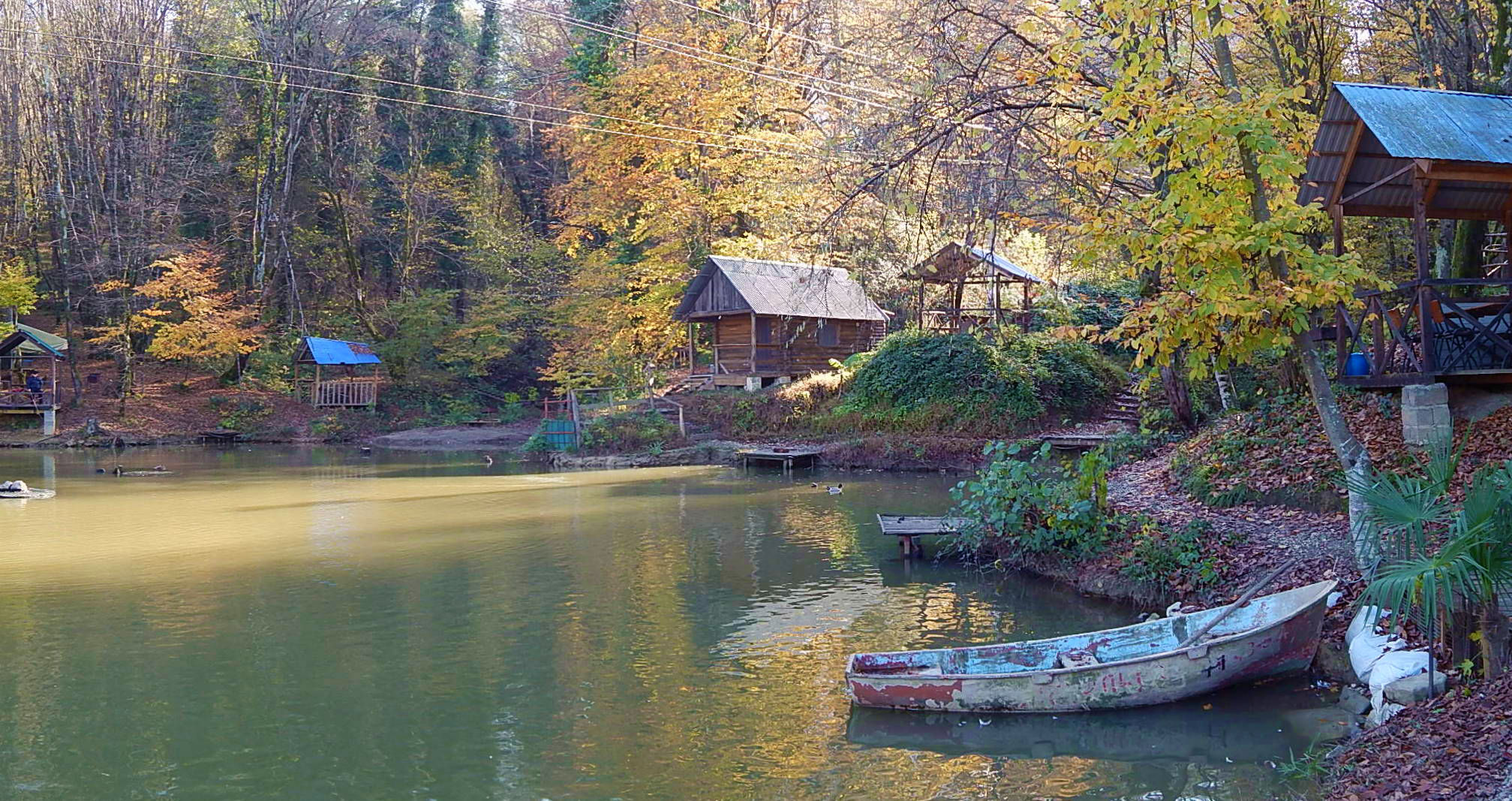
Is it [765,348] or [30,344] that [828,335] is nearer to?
[765,348]

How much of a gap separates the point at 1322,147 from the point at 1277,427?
Answer: 4.12 m

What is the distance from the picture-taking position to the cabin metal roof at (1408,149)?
485 inches

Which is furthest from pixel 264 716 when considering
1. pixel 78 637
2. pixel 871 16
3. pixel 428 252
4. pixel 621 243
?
pixel 428 252

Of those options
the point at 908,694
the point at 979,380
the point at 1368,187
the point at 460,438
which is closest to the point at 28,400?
the point at 460,438

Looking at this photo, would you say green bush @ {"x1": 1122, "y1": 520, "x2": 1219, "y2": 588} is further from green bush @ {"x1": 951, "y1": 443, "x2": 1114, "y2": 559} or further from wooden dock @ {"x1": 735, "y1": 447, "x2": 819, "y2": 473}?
wooden dock @ {"x1": 735, "y1": 447, "x2": 819, "y2": 473}

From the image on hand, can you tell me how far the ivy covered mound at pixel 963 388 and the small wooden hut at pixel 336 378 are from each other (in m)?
17.9

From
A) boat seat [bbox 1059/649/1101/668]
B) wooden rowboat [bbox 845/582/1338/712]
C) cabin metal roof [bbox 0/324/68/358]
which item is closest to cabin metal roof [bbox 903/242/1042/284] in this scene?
wooden rowboat [bbox 845/582/1338/712]

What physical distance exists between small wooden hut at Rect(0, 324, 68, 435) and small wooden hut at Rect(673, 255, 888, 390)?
22842 millimetres

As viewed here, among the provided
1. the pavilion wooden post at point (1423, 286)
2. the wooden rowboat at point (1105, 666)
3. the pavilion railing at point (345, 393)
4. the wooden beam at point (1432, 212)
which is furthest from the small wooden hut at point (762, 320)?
the wooden rowboat at point (1105, 666)

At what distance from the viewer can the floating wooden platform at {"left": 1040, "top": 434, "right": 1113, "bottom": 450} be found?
87.0 feet

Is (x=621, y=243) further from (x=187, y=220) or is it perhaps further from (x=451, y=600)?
(x=451, y=600)

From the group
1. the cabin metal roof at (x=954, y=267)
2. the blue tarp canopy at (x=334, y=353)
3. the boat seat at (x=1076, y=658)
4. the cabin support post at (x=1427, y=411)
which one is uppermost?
the cabin metal roof at (x=954, y=267)

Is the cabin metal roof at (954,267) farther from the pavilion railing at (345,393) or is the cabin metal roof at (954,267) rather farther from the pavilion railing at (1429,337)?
the pavilion railing at (345,393)

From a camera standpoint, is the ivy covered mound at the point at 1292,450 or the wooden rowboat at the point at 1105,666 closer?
the wooden rowboat at the point at 1105,666
